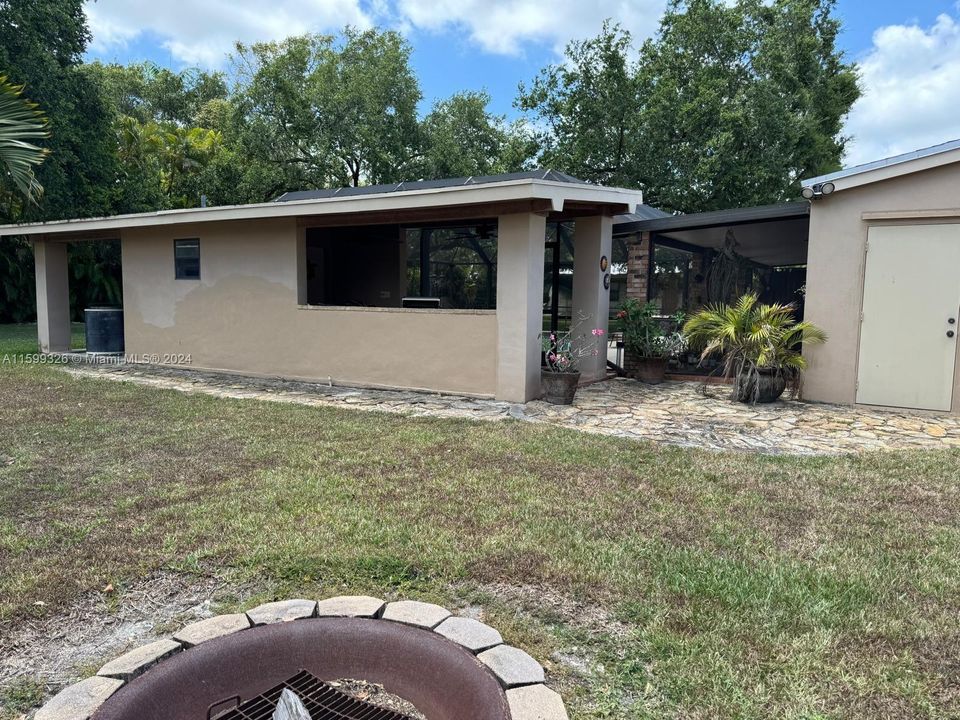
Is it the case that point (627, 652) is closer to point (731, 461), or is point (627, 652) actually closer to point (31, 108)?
point (731, 461)

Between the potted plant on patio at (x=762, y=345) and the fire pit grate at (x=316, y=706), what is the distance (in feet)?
21.4

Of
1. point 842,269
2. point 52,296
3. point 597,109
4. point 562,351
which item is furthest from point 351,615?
point 597,109

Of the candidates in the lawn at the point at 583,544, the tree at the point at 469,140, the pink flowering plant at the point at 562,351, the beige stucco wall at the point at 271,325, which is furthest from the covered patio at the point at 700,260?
the tree at the point at 469,140

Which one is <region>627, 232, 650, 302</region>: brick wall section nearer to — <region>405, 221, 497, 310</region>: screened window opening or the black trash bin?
<region>405, 221, 497, 310</region>: screened window opening

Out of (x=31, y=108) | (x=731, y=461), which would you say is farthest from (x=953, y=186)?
(x=31, y=108)

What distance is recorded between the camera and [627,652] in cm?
245

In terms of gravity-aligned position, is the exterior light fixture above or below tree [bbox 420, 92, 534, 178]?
below

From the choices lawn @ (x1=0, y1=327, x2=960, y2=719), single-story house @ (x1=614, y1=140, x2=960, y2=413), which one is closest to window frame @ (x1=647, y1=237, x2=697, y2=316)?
single-story house @ (x1=614, y1=140, x2=960, y2=413)

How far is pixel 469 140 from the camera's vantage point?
2280 centimetres

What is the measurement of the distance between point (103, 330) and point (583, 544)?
1157 centimetres

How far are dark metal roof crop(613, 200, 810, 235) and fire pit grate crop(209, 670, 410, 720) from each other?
27.0ft

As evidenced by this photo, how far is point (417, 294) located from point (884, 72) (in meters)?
18.6

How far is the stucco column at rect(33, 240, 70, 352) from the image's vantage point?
479 inches

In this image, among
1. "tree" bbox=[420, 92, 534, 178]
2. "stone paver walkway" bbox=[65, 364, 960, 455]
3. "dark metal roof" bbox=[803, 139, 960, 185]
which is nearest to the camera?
"stone paver walkway" bbox=[65, 364, 960, 455]
